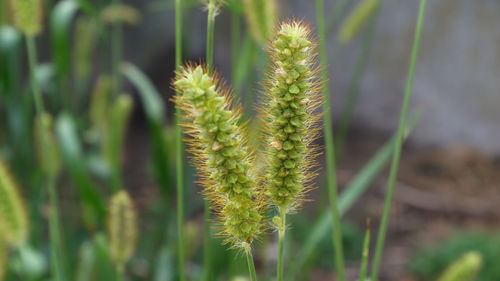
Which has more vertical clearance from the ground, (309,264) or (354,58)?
(354,58)

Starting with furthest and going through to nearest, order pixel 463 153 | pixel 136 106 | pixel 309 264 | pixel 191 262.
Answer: pixel 136 106
pixel 463 153
pixel 191 262
pixel 309 264

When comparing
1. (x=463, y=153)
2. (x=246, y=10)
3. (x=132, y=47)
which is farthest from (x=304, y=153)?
(x=132, y=47)

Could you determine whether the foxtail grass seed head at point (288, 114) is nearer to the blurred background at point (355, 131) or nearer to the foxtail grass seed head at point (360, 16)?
the foxtail grass seed head at point (360, 16)

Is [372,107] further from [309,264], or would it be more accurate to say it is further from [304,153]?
[304,153]

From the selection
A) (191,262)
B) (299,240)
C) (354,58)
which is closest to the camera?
(191,262)

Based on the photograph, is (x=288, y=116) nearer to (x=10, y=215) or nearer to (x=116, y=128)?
(x=10, y=215)

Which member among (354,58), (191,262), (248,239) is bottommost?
(191,262)

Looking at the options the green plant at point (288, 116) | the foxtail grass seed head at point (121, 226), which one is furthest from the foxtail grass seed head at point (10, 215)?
the green plant at point (288, 116)

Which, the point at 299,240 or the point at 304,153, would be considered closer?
the point at 304,153
